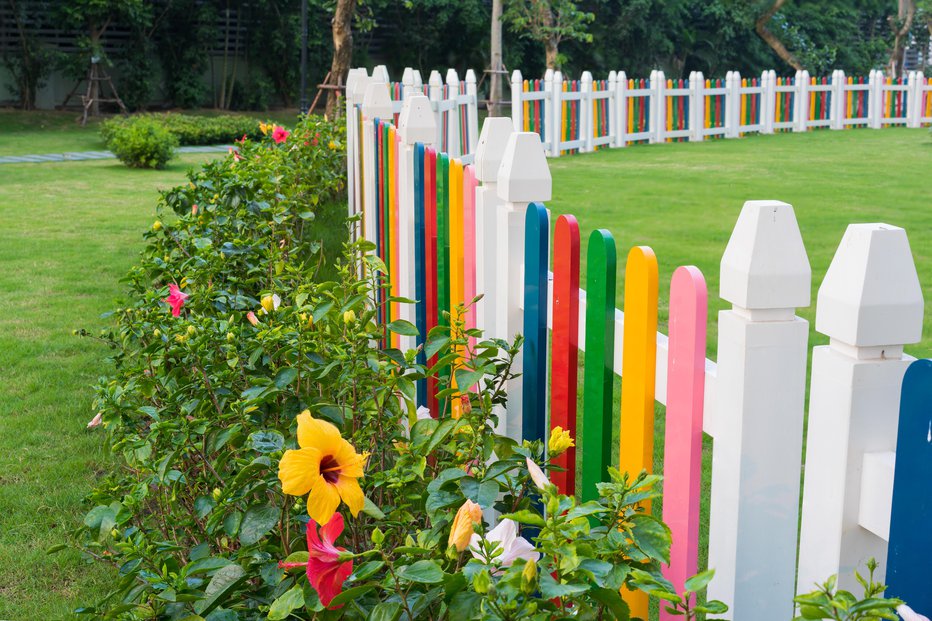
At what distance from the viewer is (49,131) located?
58.4 feet

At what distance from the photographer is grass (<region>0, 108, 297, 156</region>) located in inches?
601

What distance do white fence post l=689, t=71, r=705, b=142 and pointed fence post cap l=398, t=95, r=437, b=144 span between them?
14.0 metres

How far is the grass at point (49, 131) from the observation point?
15.3 m

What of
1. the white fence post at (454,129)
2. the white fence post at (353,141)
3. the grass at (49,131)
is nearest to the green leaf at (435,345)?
the white fence post at (353,141)

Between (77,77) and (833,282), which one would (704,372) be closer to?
(833,282)

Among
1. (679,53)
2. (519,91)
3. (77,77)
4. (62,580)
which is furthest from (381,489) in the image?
(679,53)

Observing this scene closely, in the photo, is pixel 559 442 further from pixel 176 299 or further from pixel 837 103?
pixel 837 103

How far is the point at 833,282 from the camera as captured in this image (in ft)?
4.17

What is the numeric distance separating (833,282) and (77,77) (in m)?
21.0

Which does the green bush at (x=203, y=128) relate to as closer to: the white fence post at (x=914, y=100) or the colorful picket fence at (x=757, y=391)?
the white fence post at (x=914, y=100)

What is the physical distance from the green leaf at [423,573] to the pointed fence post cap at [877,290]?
56 centimetres

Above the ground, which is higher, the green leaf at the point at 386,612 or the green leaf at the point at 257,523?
the green leaf at the point at 386,612

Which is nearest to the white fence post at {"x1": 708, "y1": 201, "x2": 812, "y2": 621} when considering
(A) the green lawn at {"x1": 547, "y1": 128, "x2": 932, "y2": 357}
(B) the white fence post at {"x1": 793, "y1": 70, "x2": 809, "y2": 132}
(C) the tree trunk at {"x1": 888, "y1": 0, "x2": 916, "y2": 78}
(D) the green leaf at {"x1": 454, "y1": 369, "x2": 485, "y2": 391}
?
(D) the green leaf at {"x1": 454, "y1": 369, "x2": 485, "y2": 391}

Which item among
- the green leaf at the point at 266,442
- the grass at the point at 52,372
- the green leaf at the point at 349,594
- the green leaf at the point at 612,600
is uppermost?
the green leaf at the point at 266,442
